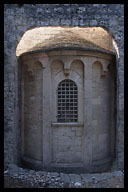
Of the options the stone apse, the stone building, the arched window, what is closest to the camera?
the stone building

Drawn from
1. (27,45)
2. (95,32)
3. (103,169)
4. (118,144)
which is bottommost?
(103,169)

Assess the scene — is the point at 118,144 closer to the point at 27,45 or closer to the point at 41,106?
the point at 41,106

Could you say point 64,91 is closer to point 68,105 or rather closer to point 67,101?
point 67,101

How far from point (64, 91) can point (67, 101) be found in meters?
0.48

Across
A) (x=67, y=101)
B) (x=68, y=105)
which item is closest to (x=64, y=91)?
(x=67, y=101)

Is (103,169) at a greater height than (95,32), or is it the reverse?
(95,32)

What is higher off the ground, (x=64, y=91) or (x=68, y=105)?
(x=64, y=91)

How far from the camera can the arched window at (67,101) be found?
785 centimetres

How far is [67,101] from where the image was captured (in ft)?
26.0

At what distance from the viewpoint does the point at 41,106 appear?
7996 millimetres

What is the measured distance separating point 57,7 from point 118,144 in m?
6.49

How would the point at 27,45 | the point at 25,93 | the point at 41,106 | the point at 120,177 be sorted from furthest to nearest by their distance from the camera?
1. the point at 27,45
2. the point at 25,93
3. the point at 41,106
4. the point at 120,177

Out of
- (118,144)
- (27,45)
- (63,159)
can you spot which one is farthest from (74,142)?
(27,45)

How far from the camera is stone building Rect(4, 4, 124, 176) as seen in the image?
292 inches
